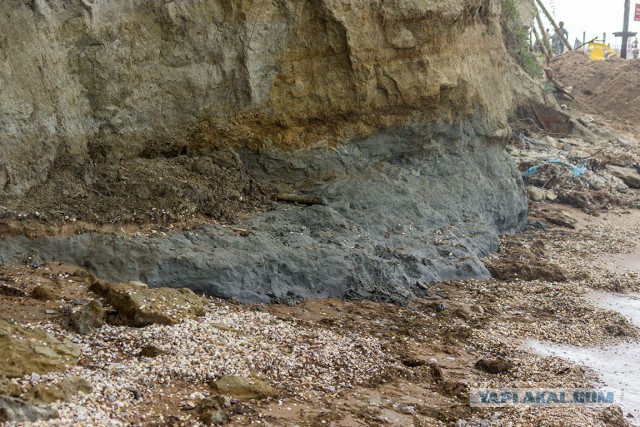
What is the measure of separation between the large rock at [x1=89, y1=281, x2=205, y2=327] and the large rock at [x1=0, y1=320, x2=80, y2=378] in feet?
1.72

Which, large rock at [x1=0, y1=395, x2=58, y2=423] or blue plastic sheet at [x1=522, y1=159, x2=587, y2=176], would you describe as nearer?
large rock at [x1=0, y1=395, x2=58, y2=423]

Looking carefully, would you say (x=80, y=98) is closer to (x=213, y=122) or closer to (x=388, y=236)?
(x=213, y=122)

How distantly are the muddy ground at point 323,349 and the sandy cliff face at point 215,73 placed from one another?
0.39m

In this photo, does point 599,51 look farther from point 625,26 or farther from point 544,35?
point 544,35

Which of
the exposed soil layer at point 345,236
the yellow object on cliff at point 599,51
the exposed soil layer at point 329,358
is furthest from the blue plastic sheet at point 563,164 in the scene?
the yellow object on cliff at point 599,51

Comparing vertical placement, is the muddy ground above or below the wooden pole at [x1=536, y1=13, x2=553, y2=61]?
below

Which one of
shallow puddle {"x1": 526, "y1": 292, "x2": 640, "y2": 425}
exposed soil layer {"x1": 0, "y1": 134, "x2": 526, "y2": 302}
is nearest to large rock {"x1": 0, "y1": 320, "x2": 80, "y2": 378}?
exposed soil layer {"x1": 0, "y1": 134, "x2": 526, "y2": 302}

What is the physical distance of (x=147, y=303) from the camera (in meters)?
4.96

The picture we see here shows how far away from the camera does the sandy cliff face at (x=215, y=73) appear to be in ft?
19.5

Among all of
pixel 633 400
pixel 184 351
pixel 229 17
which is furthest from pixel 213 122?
pixel 633 400

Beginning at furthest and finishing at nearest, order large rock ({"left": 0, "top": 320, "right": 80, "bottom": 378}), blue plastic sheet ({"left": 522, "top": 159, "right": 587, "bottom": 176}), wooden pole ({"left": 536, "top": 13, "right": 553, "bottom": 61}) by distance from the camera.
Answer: wooden pole ({"left": 536, "top": 13, "right": 553, "bottom": 61}) < blue plastic sheet ({"left": 522, "top": 159, "right": 587, "bottom": 176}) < large rock ({"left": 0, "top": 320, "right": 80, "bottom": 378})

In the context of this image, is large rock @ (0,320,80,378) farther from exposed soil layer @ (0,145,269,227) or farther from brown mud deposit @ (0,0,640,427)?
exposed soil layer @ (0,145,269,227)

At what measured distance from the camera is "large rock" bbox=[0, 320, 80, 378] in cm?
399

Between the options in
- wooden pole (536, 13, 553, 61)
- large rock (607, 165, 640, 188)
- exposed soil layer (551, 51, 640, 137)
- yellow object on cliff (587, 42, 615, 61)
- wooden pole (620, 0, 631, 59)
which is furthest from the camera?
yellow object on cliff (587, 42, 615, 61)
